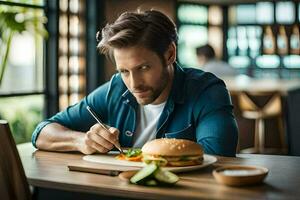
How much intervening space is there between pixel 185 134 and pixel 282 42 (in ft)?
25.6

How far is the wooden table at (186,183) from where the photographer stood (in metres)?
1.50

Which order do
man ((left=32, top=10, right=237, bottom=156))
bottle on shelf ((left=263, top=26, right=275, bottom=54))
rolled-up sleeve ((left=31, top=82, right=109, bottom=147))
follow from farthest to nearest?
bottle on shelf ((left=263, top=26, right=275, bottom=54)), rolled-up sleeve ((left=31, top=82, right=109, bottom=147)), man ((left=32, top=10, right=237, bottom=156))

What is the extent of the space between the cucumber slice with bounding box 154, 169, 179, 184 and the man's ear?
0.86 meters

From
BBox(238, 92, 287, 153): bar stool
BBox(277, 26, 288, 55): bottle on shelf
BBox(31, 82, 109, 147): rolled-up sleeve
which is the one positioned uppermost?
BBox(277, 26, 288, 55): bottle on shelf

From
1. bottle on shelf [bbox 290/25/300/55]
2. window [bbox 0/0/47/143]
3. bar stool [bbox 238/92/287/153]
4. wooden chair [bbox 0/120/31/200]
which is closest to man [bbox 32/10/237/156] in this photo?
wooden chair [bbox 0/120/31/200]

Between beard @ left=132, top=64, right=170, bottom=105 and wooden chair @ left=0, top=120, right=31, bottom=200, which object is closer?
wooden chair @ left=0, top=120, right=31, bottom=200

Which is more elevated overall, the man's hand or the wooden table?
the man's hand

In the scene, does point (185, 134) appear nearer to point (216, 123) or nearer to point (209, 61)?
point (216, 123)

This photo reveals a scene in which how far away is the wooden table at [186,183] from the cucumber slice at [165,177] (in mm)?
20

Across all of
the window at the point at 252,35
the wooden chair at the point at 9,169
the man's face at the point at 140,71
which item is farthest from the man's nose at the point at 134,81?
the window at the point at 252,35

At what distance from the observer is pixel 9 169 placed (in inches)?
70.9

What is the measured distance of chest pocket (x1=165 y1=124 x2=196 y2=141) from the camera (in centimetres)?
233

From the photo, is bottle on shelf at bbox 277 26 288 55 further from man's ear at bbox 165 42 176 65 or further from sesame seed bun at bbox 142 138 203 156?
sesame seed bun at bbox 142 138 203 156

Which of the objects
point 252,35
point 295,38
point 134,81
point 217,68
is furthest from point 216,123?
point 252,35
